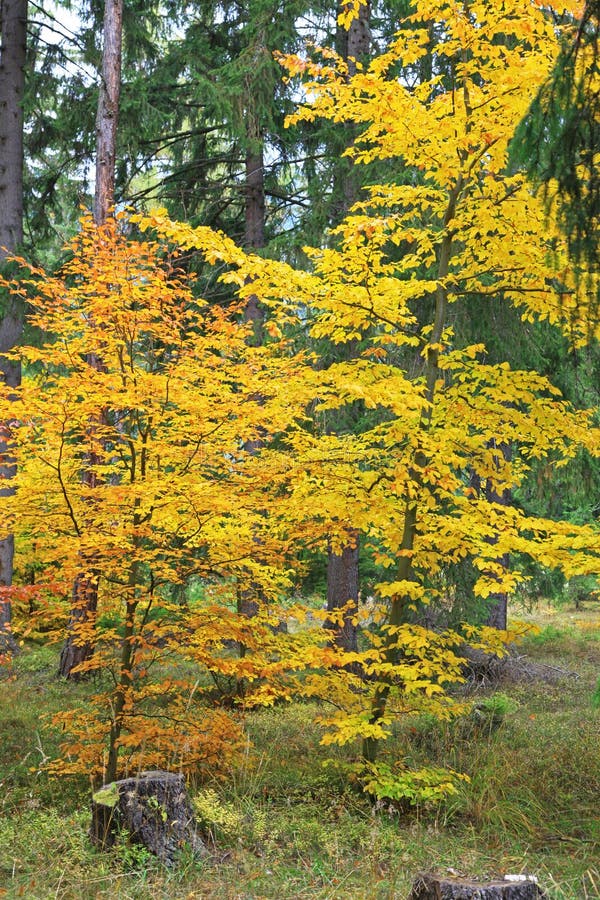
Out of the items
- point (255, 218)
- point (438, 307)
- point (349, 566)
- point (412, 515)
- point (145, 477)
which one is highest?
point (255, 218)

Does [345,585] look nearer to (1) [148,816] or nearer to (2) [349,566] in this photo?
(2) [349,566]

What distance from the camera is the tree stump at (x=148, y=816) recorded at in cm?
459

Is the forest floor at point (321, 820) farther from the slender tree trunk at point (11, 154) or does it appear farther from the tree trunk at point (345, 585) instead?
the slender tree trunk at point (11, 154)

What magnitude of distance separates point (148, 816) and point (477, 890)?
2055mm

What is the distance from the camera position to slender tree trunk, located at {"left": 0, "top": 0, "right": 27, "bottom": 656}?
1209 cm

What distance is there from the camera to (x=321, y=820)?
6.02 metres

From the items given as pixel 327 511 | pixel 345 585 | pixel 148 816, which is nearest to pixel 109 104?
pixel 327 511

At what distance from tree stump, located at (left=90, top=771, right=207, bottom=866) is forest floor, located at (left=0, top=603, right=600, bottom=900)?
13 centimetres

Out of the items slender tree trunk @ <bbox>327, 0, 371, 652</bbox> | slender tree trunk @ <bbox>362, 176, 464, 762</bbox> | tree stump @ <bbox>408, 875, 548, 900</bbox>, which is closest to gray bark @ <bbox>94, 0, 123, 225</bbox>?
slender tree trunk @ <bbox>327, 0, 371, 652</bbox>

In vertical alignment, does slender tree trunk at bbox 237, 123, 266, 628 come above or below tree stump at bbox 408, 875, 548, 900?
above

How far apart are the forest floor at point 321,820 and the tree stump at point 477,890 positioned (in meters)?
0.30

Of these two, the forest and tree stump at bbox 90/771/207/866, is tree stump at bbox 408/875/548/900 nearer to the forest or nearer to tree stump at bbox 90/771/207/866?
the forest

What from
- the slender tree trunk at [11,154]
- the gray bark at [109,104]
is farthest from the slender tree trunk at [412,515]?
the slender tree trunk at [11,154]

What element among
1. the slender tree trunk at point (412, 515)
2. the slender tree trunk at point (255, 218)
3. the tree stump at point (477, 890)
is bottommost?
the tree stump at point (477, 890)
